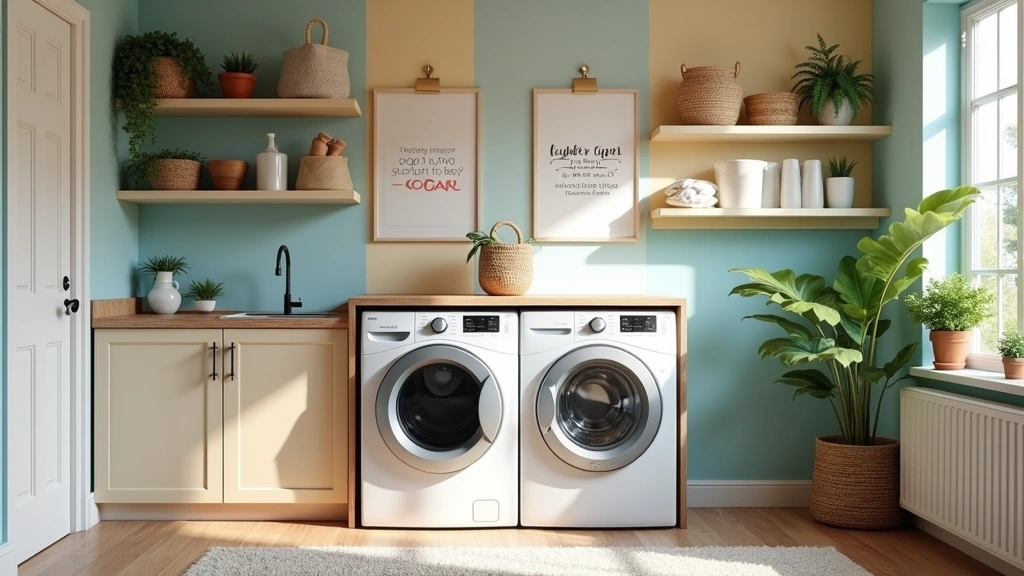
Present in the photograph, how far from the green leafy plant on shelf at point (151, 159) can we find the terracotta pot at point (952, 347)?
10.1 ft

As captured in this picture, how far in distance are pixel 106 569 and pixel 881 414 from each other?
3.09 metres

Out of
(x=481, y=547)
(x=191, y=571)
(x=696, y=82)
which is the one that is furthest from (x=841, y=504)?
(x=191, y=571)

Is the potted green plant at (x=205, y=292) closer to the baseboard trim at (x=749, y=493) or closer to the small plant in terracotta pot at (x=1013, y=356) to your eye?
the baseboard trim at (x=749, y=493)

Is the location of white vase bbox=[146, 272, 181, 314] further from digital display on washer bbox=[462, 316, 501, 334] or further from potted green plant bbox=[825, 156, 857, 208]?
potted green plant bbox=[825, 156, 857, 208]

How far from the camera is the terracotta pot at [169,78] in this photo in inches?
140

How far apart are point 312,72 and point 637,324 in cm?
170

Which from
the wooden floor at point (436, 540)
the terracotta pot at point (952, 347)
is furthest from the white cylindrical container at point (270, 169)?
the terracotta pot at point (952, 347)

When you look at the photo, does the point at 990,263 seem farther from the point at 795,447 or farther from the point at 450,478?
the point at 450,478

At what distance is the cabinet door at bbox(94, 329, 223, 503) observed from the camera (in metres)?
3.37

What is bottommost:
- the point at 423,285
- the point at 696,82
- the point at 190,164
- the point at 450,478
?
the point at 450,478

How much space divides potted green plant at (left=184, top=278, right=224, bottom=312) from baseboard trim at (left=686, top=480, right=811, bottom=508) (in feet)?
7.41

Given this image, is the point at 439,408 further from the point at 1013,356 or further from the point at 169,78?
the point at 1013,356

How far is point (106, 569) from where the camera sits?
2840 mm

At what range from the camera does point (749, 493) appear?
377cm
